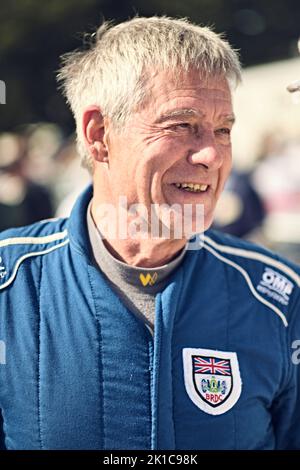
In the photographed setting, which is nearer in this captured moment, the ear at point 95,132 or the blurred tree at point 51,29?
the ear at point 95,132

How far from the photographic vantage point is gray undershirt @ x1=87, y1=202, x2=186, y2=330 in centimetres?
220

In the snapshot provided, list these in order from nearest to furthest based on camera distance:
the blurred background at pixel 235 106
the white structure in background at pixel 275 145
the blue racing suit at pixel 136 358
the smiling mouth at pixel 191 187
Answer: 1. the blue racing suit at pixel 136 358
2. the smiling mouth at pixel 191 187
3. the blurred background at pixel 235 106
4. the white structure in background at pixel 275 145

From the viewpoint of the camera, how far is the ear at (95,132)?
232 cm

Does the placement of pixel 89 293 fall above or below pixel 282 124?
below

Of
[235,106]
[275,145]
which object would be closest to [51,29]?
[235,106]

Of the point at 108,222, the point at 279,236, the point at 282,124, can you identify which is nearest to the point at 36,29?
the point at 282,124

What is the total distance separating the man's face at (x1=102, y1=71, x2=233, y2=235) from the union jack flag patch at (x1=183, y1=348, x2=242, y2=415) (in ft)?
1.27

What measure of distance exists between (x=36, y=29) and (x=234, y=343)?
8808 millimetres

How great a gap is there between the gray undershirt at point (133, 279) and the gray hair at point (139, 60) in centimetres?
41

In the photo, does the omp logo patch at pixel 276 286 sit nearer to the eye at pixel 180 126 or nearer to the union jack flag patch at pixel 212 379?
the union jack flag patch at pixel 212 379

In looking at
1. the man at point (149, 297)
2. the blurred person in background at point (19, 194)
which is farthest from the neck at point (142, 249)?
the blurred person in background at point (19, 194)

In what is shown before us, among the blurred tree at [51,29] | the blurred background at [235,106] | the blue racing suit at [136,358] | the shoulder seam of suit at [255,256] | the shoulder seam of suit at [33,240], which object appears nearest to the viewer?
the blue racing suit at [136,358]
